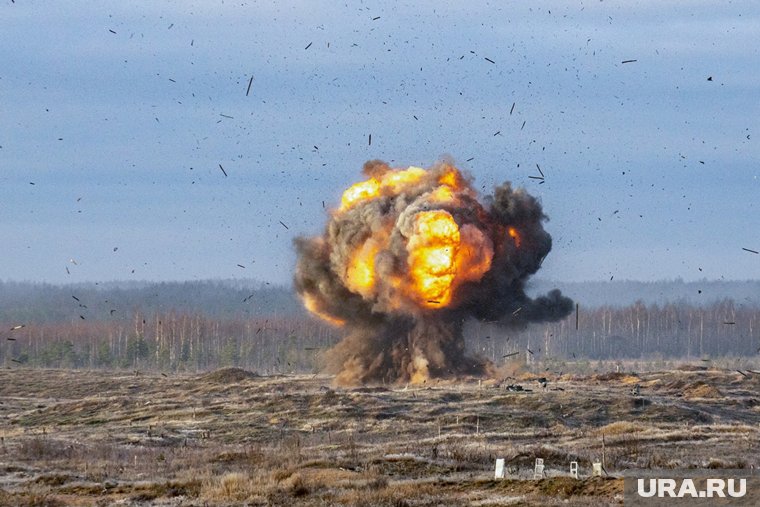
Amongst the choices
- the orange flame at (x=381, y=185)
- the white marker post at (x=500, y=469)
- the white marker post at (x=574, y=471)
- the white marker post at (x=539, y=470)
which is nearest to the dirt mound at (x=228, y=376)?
the orange flame at (x=381, y=185)

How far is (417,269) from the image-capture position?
108438mm

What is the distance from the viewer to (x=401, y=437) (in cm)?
7338

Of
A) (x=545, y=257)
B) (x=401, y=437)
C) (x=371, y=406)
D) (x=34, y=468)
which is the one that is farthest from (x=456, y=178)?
(x=34, y=468)

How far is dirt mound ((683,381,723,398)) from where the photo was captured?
102 metres

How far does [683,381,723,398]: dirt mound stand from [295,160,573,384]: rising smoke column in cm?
1909

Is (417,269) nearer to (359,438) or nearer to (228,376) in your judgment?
(228,376)

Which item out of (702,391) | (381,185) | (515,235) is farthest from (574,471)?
(381,185)

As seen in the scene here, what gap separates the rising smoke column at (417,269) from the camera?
109125 mm

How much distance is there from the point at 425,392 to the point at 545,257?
27314 millimetres

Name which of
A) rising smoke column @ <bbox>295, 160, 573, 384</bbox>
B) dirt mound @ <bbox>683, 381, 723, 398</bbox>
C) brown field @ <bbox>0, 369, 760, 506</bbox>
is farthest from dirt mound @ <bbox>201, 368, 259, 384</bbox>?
dirt mound @ <bbox>683, 381, 723, 398</bbox>

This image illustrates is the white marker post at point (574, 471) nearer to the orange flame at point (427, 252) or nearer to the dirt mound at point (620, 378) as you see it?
the orange flame at point (427, 252)

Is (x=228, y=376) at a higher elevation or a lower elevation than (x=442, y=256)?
lower

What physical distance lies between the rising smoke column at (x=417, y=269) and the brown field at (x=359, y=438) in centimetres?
560

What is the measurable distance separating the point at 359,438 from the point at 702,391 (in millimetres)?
41180
